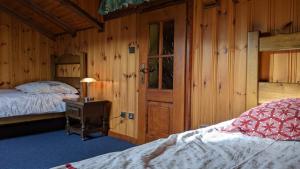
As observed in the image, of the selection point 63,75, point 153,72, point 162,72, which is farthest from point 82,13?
point 63,75

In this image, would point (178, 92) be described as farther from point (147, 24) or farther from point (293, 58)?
point (293, 58)

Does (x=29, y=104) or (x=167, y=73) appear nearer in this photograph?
(x=167, y=73)

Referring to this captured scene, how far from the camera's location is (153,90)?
128 inches

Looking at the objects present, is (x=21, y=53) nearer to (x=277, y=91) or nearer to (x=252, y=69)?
(x=252, y=69)

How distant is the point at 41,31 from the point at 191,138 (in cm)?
483

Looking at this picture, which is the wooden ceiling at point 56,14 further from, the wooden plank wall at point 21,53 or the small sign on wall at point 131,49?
the small sign on wall at point 131,49

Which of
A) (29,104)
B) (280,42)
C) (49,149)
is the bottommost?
(49,149)

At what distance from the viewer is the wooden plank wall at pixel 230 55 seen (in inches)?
82.1

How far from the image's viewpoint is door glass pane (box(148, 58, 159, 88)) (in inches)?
128

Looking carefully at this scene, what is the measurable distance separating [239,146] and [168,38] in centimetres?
202

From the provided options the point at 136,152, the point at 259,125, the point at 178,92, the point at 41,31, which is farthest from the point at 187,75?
the point at 41,31

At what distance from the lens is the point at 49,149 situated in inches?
128

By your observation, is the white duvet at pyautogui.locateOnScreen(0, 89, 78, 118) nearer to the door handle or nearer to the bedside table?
the bedside table

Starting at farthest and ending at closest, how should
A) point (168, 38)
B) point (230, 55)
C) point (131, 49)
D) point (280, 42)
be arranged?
point (131, 49) < point (168, 38) < point (230, 55) < point (280, 42)
